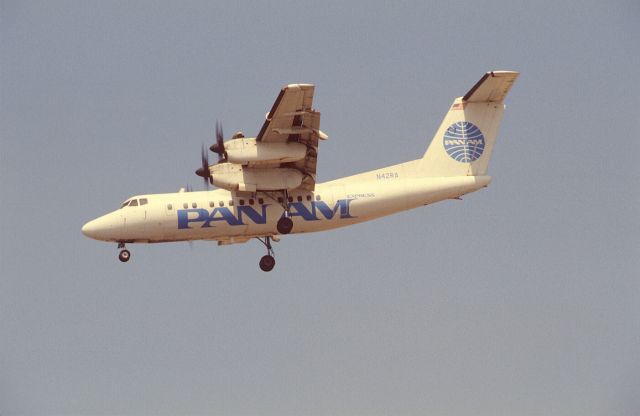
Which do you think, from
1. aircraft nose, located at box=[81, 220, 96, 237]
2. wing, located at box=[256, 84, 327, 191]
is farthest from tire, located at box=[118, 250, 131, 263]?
wing, located at box=[256, 84, 327, 191]

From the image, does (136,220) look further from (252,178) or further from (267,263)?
(267,263)

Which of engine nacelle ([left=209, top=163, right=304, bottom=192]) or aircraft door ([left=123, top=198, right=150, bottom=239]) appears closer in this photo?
engine nacelle ([left=209, top=163, right=304, bottom=192])

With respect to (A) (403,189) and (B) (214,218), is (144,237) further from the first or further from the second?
(A) (403,189)

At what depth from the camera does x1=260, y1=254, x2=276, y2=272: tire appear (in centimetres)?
3262

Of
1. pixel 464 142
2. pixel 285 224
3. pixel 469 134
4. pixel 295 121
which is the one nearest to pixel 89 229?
pixel 285 224

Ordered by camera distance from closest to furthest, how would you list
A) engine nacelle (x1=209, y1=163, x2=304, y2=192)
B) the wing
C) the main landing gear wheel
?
the wing < engine nacelle (x1=209, y1=163, x2=304, y2=192) < the main landing gear wheel

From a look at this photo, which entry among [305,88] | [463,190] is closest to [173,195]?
[305,88]

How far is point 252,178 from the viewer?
3044 centimetres

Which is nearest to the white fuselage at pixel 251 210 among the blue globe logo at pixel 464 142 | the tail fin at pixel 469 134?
the tail fin at pixel 469 134

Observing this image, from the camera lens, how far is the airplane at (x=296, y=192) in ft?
99.6

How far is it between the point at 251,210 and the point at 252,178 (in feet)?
3.77

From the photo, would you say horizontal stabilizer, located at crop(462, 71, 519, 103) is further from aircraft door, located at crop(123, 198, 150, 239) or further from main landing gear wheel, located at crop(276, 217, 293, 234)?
aircraft door, located at crop(123, 198, 150, 239)

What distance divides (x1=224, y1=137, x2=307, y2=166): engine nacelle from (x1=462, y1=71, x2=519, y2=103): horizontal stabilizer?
6274 mm

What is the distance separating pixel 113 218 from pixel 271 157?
215 inches
